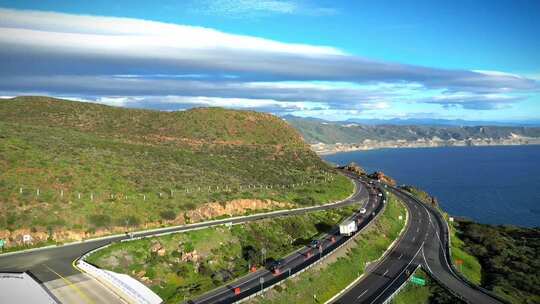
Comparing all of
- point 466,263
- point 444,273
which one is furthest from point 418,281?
point 466,263

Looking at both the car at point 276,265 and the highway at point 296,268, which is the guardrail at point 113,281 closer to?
→ the highway at point 296,268

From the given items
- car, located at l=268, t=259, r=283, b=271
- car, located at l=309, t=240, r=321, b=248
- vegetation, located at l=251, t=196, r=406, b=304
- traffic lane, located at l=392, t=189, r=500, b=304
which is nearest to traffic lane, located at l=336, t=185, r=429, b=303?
vegetation, located at l=251, t=196, r=406, b=304

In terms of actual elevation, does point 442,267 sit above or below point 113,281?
below

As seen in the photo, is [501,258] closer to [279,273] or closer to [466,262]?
[466,262]

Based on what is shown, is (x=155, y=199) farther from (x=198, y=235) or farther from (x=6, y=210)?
(x=6, y=210)

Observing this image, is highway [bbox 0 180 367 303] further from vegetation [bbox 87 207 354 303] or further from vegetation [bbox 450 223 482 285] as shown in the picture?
vegetation [bbox 450 223 482 285]

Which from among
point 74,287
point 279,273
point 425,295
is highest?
point 74,287
